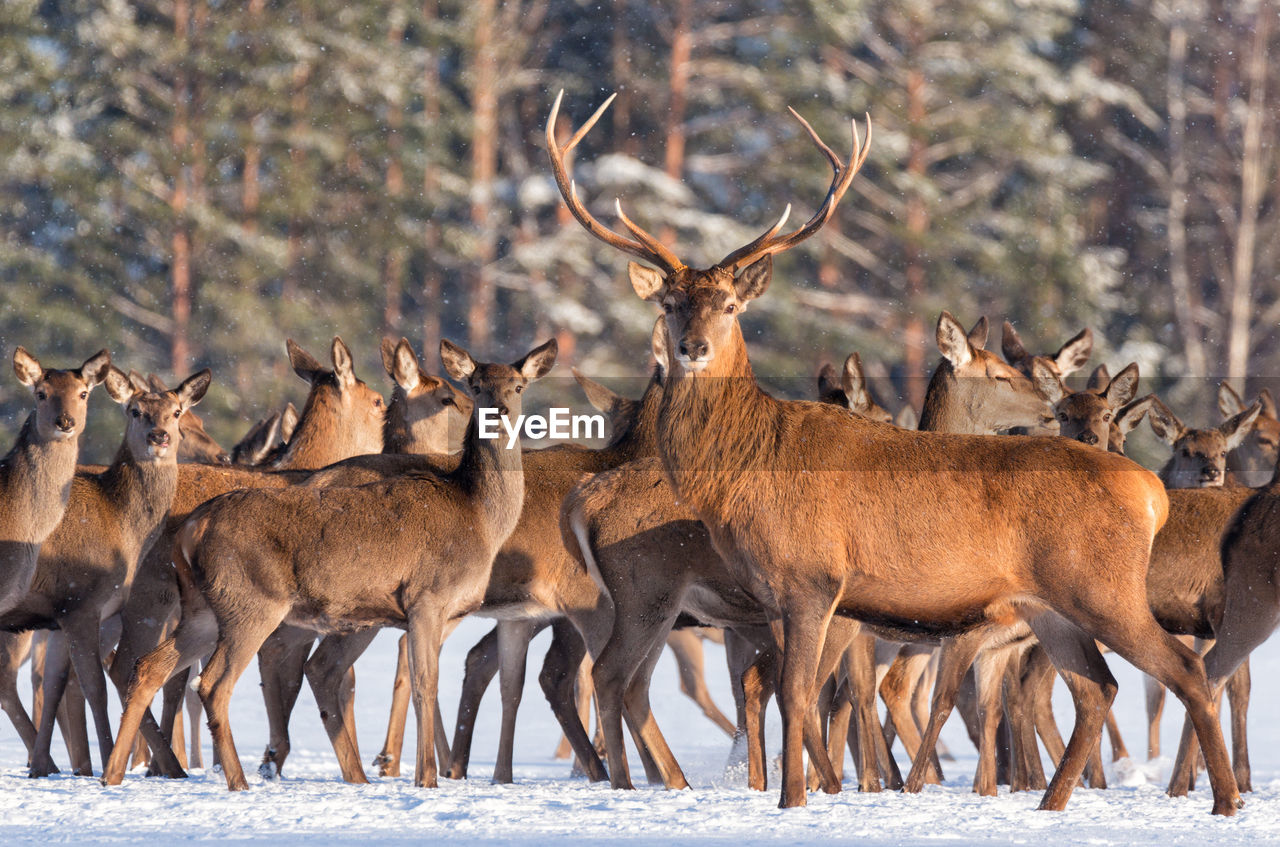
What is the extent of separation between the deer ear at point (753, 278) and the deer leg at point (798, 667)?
145cm

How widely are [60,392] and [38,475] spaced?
47 cm

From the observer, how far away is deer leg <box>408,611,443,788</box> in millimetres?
8398

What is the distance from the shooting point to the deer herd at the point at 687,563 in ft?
24.3

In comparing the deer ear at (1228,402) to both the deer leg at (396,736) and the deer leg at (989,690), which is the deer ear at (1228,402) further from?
the deer leg at (396,736)

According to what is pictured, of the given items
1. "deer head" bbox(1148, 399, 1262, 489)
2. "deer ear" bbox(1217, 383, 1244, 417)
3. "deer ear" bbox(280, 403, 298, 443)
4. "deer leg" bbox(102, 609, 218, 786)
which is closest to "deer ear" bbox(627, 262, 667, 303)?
"deer leg" bbox(102, 609, 218, 786)

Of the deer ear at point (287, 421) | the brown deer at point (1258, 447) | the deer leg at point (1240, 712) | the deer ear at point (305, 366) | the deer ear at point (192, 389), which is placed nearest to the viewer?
the deer leg at point (1240, 712)

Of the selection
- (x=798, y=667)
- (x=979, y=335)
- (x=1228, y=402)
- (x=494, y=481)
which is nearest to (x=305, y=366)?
(x=494, y=481)

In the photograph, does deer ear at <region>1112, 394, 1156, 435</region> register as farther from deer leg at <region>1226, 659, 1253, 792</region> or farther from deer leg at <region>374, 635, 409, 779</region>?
deer leg at <region>374, 635, 409, 779</region>

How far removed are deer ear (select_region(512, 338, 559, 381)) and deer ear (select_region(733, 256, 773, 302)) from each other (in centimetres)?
160

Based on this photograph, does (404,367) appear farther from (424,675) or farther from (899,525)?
(899,525)

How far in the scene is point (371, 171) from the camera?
30797 mm

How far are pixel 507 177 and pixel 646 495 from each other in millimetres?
23419

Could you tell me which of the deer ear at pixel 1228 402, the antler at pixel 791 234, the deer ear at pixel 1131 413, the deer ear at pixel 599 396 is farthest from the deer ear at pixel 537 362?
the deer ear at pixel 1228 402

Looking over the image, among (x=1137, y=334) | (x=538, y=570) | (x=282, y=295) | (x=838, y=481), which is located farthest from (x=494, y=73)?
(x=838, y=481)
